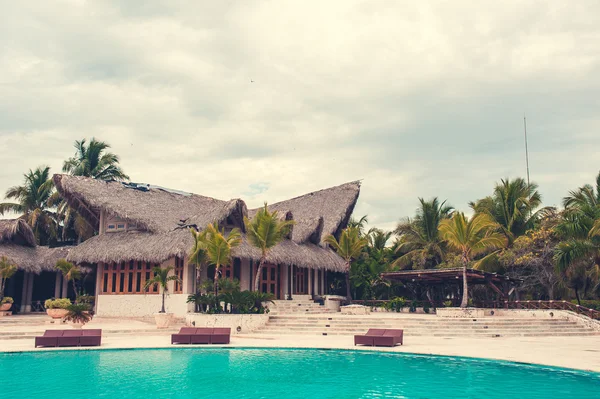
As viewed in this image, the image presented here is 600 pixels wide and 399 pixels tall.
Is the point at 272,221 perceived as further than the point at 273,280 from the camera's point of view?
No

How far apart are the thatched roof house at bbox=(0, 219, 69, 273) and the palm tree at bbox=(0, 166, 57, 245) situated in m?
5.38

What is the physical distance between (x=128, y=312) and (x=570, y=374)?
18.0 metres

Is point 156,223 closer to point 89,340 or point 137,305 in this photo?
point 137,305

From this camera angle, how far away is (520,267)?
89.7 feet

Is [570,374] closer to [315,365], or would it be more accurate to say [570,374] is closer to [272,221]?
[315,365]

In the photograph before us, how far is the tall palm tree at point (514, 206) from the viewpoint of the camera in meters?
28.1

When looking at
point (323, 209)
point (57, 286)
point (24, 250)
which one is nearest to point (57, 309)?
point (24, 250)

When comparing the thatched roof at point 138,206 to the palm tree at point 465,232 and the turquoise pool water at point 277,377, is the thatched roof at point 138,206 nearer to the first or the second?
the palm tree at point 465,232

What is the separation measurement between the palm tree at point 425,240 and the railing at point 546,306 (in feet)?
19.6

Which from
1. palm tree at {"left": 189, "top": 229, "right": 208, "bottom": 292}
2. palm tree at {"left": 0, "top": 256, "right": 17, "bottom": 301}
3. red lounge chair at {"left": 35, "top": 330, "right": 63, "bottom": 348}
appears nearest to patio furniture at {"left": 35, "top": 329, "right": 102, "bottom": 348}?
red lounge chair at {"left": 35, "top": 330, "right": 63, "bottom": 348}

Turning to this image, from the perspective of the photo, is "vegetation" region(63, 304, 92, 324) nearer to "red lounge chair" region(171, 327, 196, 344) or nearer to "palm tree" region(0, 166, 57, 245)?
"red lounge chair" region(171, 327, 196, 344)

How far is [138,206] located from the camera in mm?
25641

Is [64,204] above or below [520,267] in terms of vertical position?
above

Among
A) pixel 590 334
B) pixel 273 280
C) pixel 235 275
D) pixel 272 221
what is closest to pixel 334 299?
pixel 273 280
